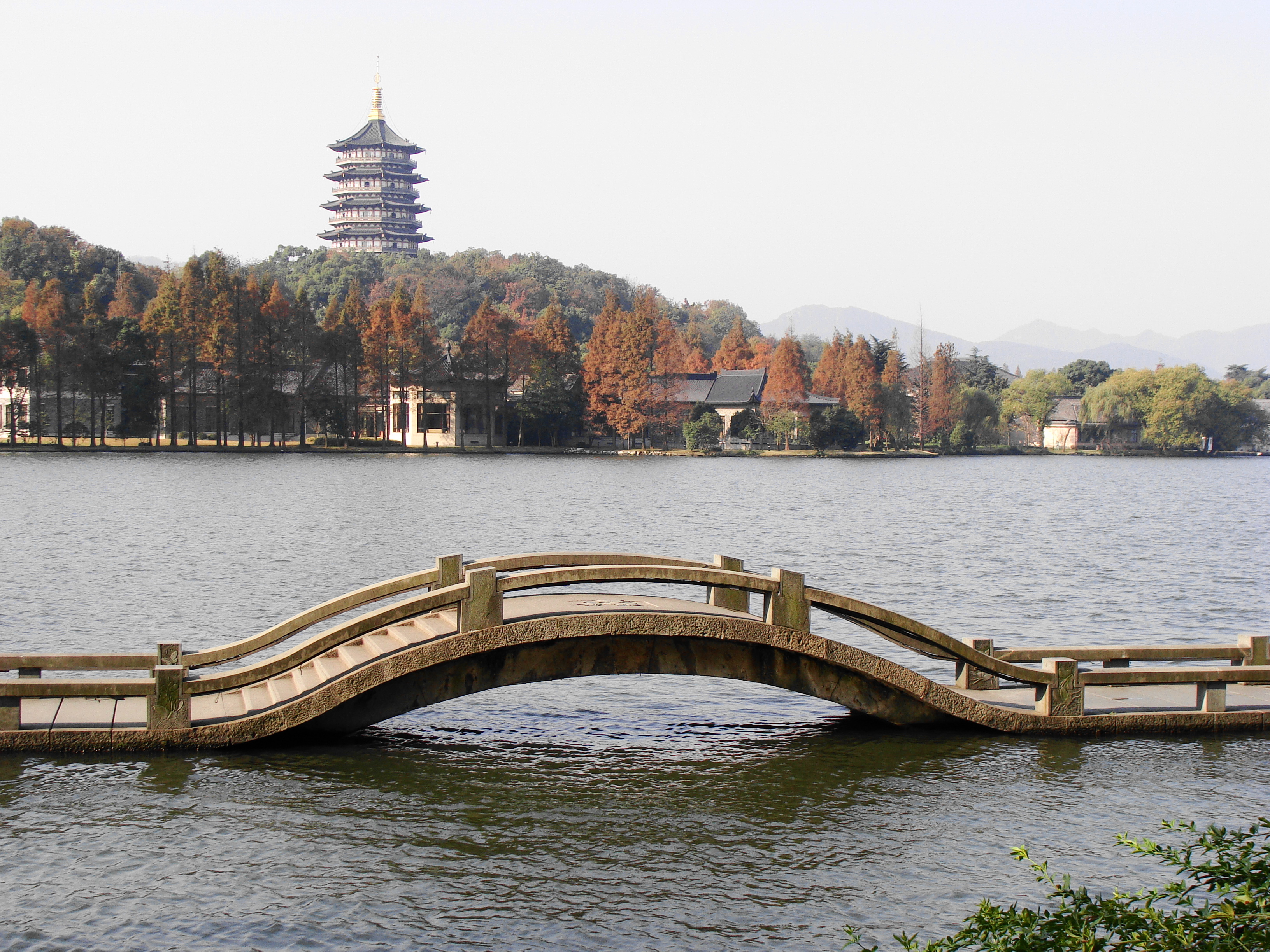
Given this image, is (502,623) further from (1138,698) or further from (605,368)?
(605,368)

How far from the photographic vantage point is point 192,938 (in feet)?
24.3

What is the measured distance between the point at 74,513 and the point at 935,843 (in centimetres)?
3402

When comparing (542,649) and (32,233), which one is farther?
(32,233)

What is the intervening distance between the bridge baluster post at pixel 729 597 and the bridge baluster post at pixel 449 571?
107 inches

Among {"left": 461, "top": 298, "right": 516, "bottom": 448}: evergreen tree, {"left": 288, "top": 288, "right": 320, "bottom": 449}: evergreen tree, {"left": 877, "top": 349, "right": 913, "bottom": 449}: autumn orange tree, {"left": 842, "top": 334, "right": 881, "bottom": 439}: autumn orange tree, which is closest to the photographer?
{"left": 288, "top": 288, "right": 320, "bottom": 449}: evergreen tree

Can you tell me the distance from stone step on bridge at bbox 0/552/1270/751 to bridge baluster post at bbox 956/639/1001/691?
0.13 ft

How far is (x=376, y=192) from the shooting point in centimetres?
16162

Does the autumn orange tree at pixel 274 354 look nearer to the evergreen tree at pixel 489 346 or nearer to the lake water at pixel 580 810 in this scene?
the evergreen tree at pixel 489 346

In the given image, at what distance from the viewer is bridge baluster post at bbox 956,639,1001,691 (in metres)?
12.7

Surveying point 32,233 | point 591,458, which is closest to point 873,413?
point 591,458

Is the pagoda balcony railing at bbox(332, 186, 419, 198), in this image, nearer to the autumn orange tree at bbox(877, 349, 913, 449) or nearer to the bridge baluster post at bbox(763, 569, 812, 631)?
the autumn orange tree at bbox(877, 349, 913, 449)

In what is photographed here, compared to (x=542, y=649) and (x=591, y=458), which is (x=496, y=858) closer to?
(x=542, y=649)

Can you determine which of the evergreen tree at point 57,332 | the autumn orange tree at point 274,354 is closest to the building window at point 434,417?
the autumn orange tree at point 274,354

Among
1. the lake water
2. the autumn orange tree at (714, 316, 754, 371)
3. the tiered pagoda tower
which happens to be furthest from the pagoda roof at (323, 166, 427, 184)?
the lake water
